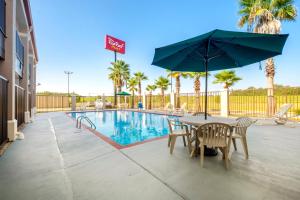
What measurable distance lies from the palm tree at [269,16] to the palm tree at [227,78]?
2.91 meters

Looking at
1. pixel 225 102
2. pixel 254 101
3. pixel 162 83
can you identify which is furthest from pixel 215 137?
pixel 162 83

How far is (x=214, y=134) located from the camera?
8.64ft

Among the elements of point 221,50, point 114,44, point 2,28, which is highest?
point 114,44

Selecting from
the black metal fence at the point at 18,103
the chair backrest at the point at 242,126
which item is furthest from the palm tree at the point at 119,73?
the chair backrest at the point at 242,126

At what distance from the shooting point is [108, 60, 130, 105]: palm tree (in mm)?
22031

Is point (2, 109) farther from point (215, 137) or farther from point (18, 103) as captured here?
point (215, 137)

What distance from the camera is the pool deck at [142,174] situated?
74.2 inches

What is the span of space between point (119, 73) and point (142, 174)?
68.7 ft

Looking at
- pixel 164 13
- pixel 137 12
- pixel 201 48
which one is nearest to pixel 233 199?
pixel 201 48

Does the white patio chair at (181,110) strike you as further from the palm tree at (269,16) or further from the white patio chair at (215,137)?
the white patio chair at (215,137)

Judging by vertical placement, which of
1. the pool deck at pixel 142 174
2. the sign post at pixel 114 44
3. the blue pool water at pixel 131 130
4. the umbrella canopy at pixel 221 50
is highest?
the sign post at pixel 114 44

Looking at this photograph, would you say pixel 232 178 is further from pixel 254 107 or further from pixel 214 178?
pixel 254 107

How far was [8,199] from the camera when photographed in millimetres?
1752

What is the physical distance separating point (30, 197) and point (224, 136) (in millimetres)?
3102
